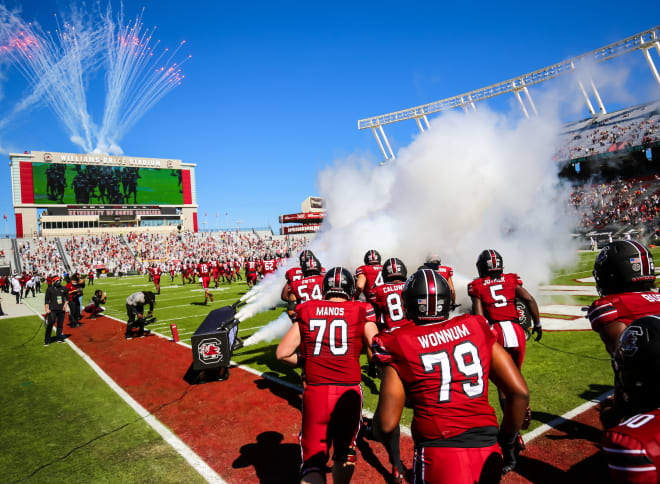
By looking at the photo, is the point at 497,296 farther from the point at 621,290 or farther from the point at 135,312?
the point at 135,312

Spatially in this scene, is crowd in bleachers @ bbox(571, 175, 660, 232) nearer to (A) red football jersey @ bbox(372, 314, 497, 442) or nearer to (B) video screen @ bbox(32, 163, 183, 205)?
(A) red football jersey @ bbox(372, 314, 497, 442)

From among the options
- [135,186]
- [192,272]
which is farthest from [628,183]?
[135,186]

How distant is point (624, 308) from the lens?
270 cm

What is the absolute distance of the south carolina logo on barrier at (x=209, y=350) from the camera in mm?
7773

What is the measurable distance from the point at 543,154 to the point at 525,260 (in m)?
3.31

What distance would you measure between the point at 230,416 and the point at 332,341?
344 cm

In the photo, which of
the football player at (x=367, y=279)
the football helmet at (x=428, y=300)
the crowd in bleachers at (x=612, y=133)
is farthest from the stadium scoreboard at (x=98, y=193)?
the football helmet at (x=428, y=300)

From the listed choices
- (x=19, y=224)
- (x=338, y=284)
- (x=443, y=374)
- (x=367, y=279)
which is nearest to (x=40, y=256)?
(x=19, y=224)

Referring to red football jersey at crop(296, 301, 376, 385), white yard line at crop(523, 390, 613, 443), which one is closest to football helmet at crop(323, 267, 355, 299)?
red football jersey at crop(296, 301, 376, 385)

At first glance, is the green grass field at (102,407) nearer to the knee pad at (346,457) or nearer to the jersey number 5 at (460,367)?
the knee pad at (346,457)

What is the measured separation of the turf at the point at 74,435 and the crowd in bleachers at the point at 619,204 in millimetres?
37656

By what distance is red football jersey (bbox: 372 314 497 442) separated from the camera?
2301 mm

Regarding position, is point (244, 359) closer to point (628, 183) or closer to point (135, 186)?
point (628, 183)

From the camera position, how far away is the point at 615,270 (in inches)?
116
